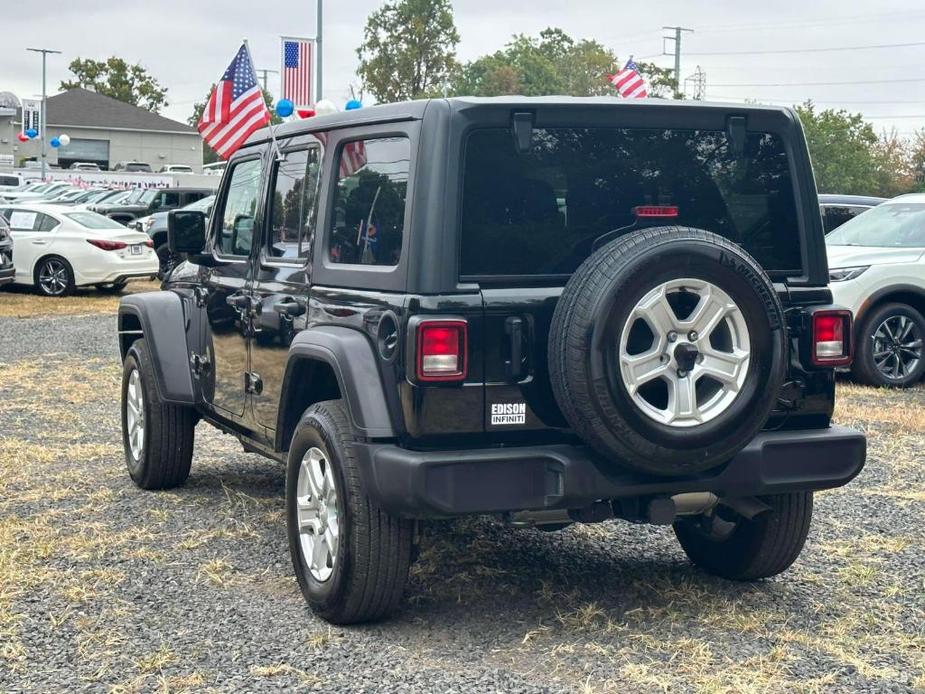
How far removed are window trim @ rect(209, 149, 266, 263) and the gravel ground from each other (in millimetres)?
1321

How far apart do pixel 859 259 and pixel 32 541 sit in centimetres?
816

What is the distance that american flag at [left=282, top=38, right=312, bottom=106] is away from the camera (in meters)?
22.8

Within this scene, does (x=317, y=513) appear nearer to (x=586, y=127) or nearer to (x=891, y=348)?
(x=586, y=127)

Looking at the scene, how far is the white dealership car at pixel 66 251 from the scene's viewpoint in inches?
858

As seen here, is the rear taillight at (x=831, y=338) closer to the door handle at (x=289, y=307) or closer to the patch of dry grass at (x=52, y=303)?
→ the door handle at (x=289, y=307)

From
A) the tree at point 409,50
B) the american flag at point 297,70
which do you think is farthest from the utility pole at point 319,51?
the tree at point 409,50

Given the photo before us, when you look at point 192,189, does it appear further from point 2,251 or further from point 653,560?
point 653,560

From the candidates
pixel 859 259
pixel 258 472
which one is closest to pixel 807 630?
pixel 258 472

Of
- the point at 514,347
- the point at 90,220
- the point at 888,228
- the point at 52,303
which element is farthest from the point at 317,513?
the point at 90,220

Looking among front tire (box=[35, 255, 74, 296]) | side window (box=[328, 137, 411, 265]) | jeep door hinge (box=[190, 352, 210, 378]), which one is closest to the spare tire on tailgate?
side window (box=[328, 137, 411, 265])

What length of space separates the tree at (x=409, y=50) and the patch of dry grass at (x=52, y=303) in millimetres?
52119

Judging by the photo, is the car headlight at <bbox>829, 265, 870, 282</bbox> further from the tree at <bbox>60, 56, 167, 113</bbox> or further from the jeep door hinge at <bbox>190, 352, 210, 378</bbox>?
the tree at <bbox>60, 56, 167, 113</bbox>

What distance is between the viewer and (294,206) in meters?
5.73

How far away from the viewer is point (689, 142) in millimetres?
4977
